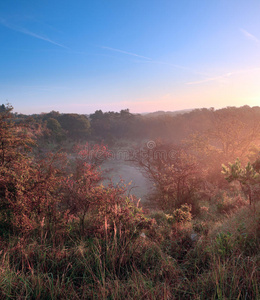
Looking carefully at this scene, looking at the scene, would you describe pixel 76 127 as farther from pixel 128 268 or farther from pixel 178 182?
pixel 128 268

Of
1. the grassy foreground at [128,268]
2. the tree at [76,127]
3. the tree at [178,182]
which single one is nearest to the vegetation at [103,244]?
the grassy foreground at [128,268]

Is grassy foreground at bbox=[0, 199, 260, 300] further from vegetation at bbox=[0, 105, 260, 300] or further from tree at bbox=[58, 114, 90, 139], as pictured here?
tree at bbox=[58, 114, 90, 139]

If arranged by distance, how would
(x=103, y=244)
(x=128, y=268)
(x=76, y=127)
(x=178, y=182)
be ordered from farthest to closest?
(x=76, y=127) → (x=178, y=182) → (x=103, y=244) → (x=128, y=268)

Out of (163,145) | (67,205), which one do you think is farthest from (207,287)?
(163,145)

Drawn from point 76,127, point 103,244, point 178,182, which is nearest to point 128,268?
point 103,244

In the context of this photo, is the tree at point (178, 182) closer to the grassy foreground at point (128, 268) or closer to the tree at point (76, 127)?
the grassy foreground at point (128, 268)

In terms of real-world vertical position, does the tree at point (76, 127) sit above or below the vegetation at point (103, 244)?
above

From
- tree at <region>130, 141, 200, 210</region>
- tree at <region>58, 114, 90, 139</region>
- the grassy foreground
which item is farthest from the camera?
tree at <region>58, 114, 90, 139</region>

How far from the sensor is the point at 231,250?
2.85 metres

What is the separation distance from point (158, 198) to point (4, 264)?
9475 mm

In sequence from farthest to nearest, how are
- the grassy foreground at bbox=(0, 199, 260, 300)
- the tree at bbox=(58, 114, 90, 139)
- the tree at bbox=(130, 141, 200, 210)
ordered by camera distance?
the tree at bbox=(58, 114, 90, 139)
the tree at bbox=(130, 141, 200, 210)
the grassy foreground at bbox=(0, 199, 260, 300)

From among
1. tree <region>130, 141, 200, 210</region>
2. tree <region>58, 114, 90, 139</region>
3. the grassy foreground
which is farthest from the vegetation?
tree <region>58, 114, 90, 139</region>

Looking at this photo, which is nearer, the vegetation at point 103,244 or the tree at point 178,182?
the vegetation at point 103,244

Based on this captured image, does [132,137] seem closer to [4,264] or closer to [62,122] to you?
[62,122]
